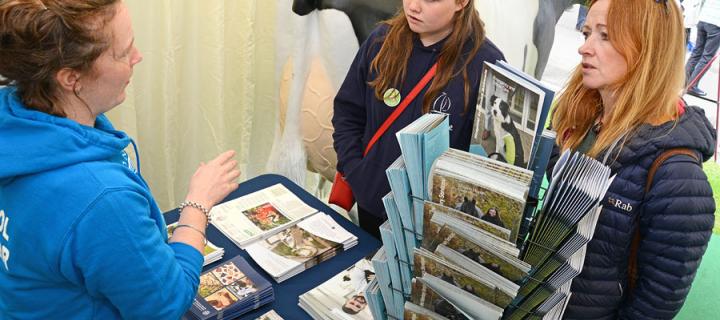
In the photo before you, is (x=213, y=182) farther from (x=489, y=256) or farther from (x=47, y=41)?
(x=489, y=256)

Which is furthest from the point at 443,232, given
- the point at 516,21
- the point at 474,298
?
the point at 516,21

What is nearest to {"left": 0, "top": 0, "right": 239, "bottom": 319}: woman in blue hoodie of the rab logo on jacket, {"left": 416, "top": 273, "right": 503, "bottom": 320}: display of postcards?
{"left": 416, "top": 273, "right": 503, "bottom": 320}: display of postcards

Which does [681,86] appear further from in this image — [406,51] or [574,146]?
[406,51]

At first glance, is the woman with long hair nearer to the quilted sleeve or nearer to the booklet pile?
the quilted sleeve

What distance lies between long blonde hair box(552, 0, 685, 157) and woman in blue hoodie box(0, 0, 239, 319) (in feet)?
3.14

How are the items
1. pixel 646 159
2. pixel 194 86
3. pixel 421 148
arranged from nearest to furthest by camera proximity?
pixel 421 148
pixel 646 159
pixel 194 86

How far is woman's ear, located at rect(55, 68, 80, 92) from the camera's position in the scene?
81cm

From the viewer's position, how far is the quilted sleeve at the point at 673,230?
3.59 feet

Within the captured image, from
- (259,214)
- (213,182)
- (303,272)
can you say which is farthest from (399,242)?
(259,214)

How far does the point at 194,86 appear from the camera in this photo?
2271mm

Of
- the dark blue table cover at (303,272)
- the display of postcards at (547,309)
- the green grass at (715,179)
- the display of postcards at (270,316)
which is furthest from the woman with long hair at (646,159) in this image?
the green grass at (715,179)

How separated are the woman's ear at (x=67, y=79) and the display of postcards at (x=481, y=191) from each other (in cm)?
56

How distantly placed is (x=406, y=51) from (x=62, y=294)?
1045mm

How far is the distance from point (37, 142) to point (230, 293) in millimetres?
609
